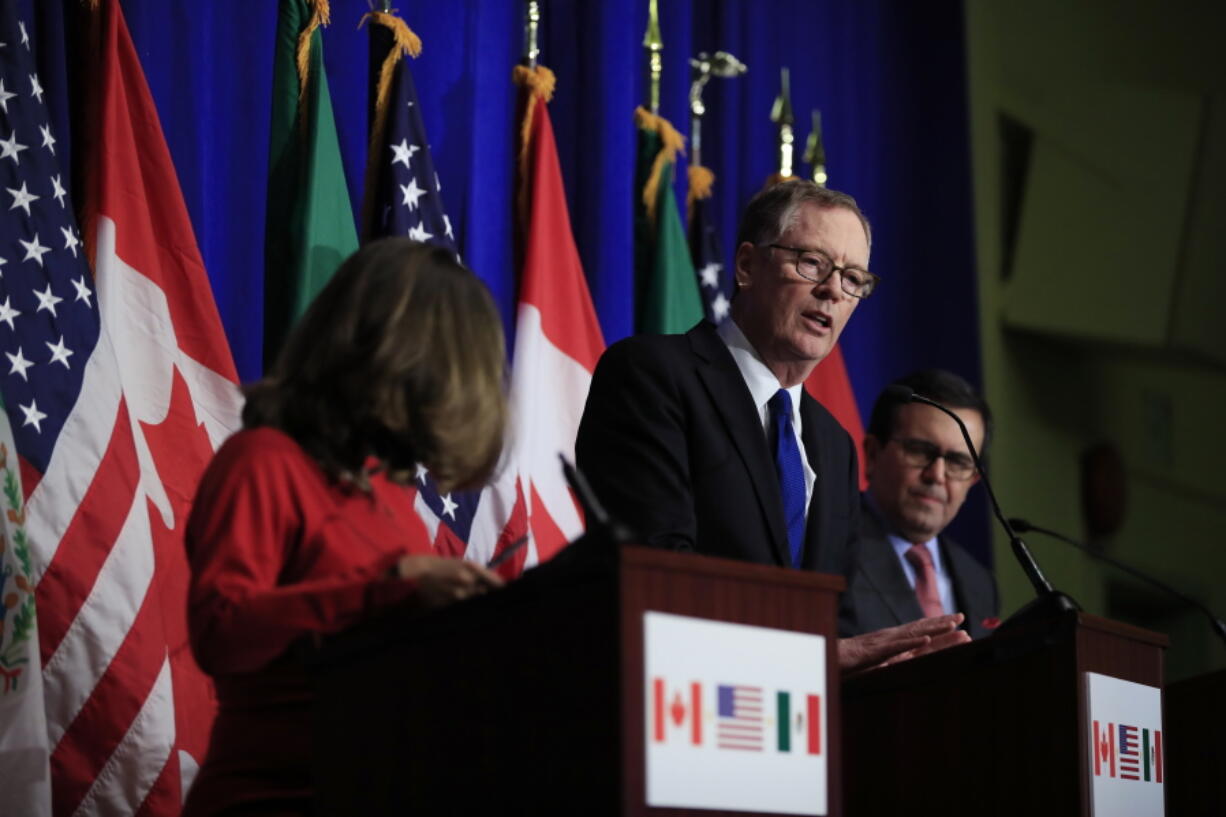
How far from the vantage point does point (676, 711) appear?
1715mm

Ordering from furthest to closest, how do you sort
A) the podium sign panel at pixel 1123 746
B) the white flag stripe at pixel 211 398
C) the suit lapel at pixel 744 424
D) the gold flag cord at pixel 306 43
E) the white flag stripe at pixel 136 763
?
the gold flag cord at pixel 306 43 → the white flag stripe at pixel 211 398 → the white flag stripe at pixel 136 763 → the suit lapel at pixel 744 424 → the podium sign panel at pixel 1123 746

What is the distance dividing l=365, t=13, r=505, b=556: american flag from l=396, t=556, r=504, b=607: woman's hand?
7.28 feet

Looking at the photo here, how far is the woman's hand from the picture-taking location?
5.94ft

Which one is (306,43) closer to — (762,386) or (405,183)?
(405,183)

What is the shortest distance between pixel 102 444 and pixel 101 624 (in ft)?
1.16

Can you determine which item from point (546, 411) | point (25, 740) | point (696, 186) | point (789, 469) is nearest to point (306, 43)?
point (546, 411)

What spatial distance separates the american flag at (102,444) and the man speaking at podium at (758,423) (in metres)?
0.93

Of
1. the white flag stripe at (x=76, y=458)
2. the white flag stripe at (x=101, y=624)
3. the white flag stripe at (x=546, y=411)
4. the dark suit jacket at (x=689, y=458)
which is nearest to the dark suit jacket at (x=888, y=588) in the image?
the dark suit jacket at (x=689, y=458)

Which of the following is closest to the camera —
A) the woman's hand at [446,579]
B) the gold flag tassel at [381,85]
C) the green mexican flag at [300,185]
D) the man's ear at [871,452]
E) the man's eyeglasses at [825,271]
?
the woman's hand at [446,579]

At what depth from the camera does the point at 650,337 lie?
315cm

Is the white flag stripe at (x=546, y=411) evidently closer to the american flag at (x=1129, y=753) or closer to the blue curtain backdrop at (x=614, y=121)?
the blue curtain backdrop at (x=614, y=121)

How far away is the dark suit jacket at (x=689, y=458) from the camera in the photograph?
2.94m

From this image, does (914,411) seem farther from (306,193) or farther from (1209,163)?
(1209,163)

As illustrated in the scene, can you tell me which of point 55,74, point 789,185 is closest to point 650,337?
point 789,185
